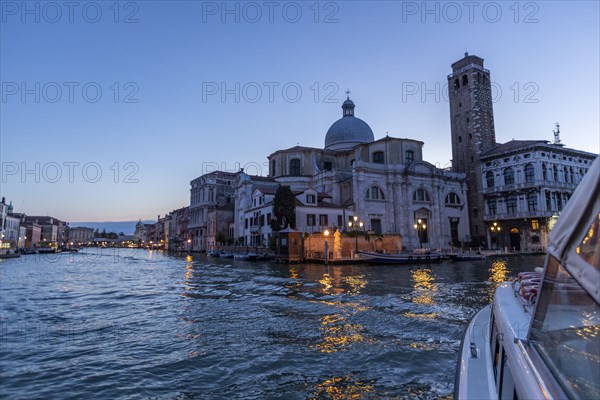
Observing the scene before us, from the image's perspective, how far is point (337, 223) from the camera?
42062 mm

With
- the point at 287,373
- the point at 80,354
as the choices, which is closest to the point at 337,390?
the point at 287,373

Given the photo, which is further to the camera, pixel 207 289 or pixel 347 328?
pixel 207 289

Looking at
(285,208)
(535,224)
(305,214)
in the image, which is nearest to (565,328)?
(285,208)

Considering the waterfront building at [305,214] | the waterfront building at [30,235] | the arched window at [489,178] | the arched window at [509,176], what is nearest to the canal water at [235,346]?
the waterfront building at [305,214]

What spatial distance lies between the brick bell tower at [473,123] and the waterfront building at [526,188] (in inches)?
53.0

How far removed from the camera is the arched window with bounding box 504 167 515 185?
46.9 metres

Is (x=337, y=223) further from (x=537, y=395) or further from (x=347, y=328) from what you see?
(x=537, y=395)

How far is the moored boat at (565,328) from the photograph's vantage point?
5.82 feet

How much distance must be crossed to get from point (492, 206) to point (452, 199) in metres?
5.07

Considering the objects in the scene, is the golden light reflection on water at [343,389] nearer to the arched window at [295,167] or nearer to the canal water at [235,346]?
the canal water at [235,346]

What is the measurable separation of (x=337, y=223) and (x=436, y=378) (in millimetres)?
36611

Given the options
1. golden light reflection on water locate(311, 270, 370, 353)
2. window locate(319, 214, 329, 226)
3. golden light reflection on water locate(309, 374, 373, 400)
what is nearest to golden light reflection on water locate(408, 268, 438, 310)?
golden light reflection on water locate(311, 270, 370, 353)

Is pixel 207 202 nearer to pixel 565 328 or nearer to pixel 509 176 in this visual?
pixel 509 176

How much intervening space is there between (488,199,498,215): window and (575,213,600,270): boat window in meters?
53.1
